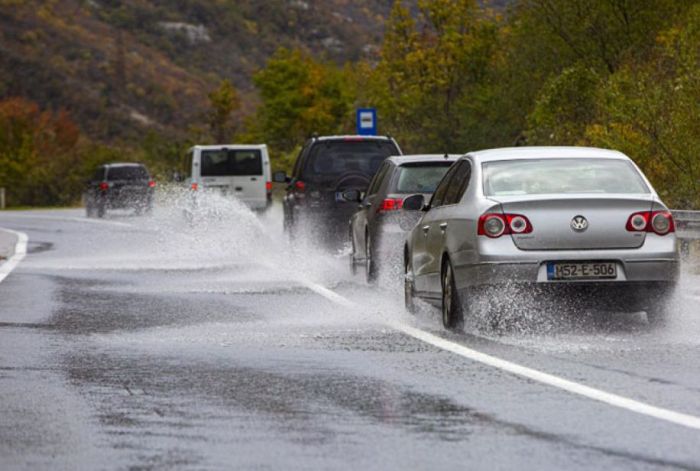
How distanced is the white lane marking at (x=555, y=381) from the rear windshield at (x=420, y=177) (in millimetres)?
5180

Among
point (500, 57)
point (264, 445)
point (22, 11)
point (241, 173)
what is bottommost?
point (264, 445)

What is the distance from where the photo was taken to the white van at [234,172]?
4019cm

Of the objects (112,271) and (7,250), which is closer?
(112,271)

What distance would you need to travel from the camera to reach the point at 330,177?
88.4ft

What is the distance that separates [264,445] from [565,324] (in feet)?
20.4

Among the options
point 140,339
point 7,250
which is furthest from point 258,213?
point 140,339

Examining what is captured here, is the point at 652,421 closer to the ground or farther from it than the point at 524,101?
closer to the ground

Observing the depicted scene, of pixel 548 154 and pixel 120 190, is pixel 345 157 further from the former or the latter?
pixel 120 190

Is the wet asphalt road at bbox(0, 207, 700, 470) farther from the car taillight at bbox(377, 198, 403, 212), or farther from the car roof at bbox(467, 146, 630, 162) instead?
the car roof at bbox(467, 146, 630, 162)

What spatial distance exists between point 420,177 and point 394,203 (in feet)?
1.97

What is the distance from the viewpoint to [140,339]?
45.5 feet

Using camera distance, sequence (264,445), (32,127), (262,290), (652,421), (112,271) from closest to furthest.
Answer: (264,445) < (652,421) < (262,290) < (112,271) < (32,127)

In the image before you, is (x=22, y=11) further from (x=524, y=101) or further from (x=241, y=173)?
(x=241, y=173)

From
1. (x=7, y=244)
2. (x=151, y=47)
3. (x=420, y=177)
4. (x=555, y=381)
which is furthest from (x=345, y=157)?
(x=151, y=47)
